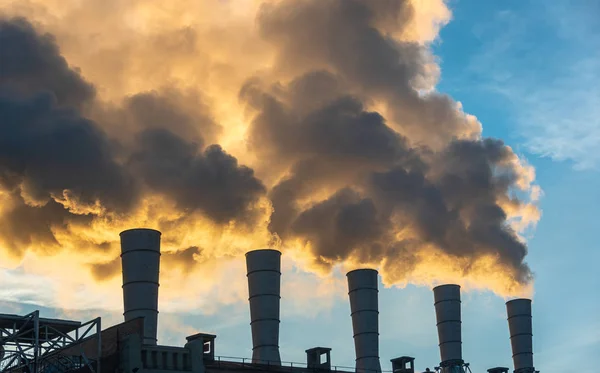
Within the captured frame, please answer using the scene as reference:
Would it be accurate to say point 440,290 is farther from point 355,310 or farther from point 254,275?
point 254,275

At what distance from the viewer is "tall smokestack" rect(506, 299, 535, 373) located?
65.3 meters

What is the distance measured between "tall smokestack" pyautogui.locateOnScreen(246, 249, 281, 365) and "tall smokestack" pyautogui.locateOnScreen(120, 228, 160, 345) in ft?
24.9

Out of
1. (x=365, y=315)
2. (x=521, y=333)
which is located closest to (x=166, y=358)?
(x=365, y=315)

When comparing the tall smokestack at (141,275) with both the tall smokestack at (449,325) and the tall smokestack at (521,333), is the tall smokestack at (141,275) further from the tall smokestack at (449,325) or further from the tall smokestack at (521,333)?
the tall smokestack at (521,333)

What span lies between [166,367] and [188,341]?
417 cm

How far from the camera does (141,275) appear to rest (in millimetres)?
47250

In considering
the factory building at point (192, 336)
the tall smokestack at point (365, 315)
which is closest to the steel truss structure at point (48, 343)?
the factory building at point (192, 336)

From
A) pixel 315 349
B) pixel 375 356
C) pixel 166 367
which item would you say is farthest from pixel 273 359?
pixel 166 367

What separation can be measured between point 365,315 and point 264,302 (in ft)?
28.1

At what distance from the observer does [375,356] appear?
58281 millimetres

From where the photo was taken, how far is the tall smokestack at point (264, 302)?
5262cm

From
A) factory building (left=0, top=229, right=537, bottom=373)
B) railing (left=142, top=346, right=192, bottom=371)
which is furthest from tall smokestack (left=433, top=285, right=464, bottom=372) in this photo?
railing (left=142, top=346, right=192, bottom=371)

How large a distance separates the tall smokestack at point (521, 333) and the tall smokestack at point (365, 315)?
12.3 meters

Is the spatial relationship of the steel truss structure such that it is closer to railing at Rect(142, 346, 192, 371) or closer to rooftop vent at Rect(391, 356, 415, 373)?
railing at Rect(142, 346, 192, 371)
